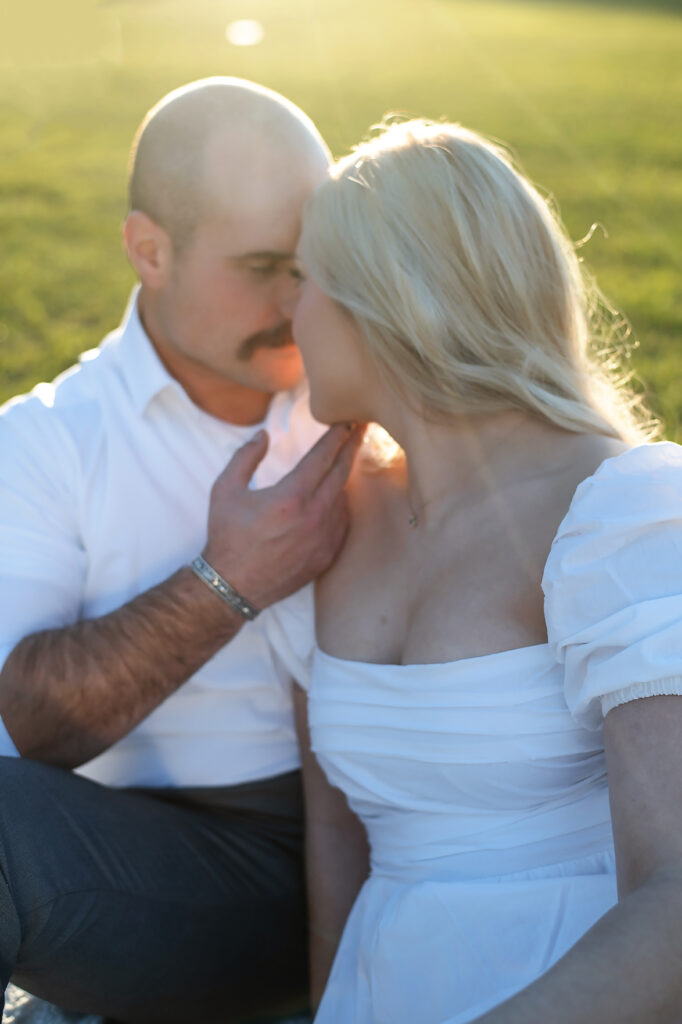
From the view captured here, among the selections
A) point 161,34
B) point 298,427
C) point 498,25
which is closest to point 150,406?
point 298,427

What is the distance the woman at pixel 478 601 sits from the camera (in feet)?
6.05

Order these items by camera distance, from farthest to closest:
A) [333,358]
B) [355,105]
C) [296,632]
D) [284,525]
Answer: [355,105] → [296,632] → [284,525] → [333,358]

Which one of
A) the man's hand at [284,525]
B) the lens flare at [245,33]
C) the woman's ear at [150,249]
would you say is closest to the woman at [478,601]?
the man's hand at [284,525]

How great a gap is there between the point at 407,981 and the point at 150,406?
5.63ft

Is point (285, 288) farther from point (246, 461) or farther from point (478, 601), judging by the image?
point (478, 601)

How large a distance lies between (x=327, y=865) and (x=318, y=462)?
3.31 feet

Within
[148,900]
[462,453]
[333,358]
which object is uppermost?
[333,358]

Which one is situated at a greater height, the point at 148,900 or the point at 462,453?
the point at 462,453

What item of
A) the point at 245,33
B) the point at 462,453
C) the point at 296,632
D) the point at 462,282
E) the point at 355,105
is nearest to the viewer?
the point at 462,282

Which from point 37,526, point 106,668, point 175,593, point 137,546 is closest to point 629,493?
point 175,593

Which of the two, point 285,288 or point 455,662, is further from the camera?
point 285,288

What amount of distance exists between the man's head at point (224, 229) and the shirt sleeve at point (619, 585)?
1493mm

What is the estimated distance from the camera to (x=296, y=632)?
Answer: 9.35 feet

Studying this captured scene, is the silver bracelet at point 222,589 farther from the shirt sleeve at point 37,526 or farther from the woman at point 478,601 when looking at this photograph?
the shirt sleeve at point 37,526
